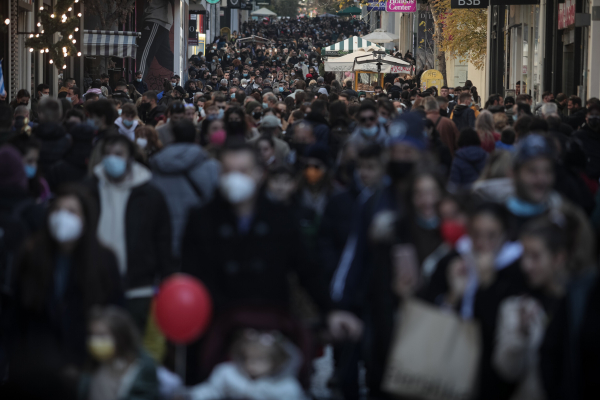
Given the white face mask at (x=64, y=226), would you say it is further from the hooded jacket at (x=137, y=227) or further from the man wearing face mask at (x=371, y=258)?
the man wearing face mask at (x=371, y=258)

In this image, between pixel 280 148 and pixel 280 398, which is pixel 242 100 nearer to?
pixel 280 148

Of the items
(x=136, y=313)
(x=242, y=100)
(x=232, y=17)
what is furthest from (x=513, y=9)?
(x=232, y=17)

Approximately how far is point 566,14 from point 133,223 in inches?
653

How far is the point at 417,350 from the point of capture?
13.4 ft

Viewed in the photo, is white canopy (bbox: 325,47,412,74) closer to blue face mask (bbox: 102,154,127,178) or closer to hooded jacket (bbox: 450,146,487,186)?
hooded jacket (bbox: 450,146,487,186)

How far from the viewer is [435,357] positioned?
4055 millimetres

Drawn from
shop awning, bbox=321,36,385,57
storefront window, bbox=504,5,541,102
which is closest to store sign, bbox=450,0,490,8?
storefront window, bbox=504,5,541,102

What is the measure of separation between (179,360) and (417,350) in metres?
1.27

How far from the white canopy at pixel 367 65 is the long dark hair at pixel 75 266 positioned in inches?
959

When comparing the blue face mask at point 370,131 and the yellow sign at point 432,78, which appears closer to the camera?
the blue face mask at point 370,131

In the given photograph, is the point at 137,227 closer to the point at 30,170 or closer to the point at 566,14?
the point at 30,170

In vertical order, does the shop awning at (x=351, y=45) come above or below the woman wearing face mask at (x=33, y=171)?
above

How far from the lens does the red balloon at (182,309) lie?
410cm

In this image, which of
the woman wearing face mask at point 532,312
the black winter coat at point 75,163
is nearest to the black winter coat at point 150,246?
the black winter coat at point 75,163
